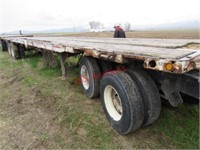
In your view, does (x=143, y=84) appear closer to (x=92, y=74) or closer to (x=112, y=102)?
(x=112, y=102)

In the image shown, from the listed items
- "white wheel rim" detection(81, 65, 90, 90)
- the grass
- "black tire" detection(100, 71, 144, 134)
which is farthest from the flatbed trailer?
"white wheel rim" detection(81, 65, 90, 90)

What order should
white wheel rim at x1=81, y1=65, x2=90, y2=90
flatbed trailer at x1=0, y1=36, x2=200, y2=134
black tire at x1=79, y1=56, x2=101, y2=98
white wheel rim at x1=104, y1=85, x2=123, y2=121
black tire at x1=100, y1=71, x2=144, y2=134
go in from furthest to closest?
white wheel rim at x1=81, y1=65, x2=90, y2=90 < black tire at x1=79, y1=56, x2=101, y2=98 < white wheel rim at x1=104, y1=85, x2=123, y2=121 < black tire at x1=100, y1=71, x2=144, y2=134 < flatbed trailer at x1=0, y1=36, x2=200, y2=134

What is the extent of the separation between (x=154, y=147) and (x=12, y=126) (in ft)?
7.92

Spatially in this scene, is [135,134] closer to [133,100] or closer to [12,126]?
[133,100]

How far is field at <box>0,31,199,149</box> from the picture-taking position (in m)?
2.85

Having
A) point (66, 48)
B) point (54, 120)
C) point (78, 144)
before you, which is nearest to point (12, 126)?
point (54, 120)

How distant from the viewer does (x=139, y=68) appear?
2.95 meters

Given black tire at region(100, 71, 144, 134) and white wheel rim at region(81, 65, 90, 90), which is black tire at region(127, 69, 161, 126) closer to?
black tire at region(100, 71, 144, 134)

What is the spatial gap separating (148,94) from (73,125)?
1.45 m

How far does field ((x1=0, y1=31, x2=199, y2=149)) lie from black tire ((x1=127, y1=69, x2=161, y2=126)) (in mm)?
443

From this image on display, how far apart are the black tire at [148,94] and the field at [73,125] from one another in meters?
0.44

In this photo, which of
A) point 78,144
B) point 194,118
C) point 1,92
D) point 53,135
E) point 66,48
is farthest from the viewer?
point 1,92

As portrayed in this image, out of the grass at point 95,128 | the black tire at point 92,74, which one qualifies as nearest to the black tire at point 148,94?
the grass at point 95,128

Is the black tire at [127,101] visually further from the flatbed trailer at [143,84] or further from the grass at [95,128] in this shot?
the grass at [95,128]
